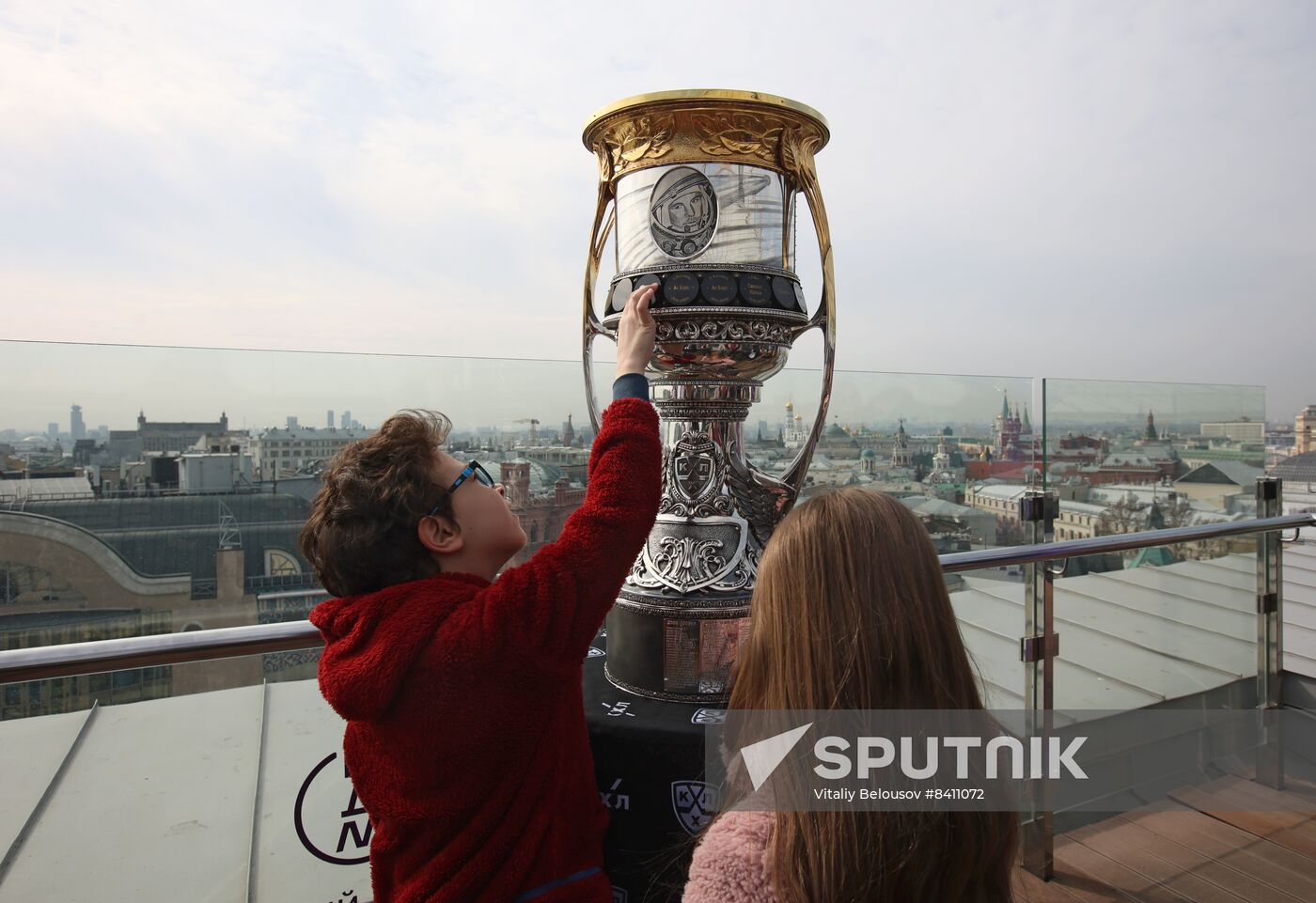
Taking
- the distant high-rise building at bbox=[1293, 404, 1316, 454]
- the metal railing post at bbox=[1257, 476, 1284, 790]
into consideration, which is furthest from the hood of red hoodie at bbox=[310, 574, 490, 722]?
A: the distant high-rise building at bbox=[1293, 404, 1316, 454]

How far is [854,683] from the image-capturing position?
877mm

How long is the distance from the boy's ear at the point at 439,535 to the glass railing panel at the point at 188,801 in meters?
0.61

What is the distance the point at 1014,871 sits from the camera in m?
1.01

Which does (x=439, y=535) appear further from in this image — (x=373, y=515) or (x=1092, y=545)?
(x=1092, y=545)

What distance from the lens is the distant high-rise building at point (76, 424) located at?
2314mm

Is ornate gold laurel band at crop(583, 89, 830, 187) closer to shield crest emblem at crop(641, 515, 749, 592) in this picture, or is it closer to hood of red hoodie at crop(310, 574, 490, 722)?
shield crest emblem at crop(641, 515, 749, 592)

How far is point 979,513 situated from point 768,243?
2.03 m

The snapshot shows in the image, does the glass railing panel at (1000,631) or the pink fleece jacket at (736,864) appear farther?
the glass railing panel at (1000,631)

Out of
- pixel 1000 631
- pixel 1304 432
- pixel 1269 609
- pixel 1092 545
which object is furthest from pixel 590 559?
pixel 1304 432

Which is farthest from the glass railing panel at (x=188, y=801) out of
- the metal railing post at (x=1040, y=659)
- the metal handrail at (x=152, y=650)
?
the metal railing post at (x=1040, y=659)

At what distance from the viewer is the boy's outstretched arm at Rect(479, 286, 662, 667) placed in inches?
37.4

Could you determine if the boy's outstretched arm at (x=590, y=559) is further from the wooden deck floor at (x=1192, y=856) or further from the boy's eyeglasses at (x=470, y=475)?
the wooden deck floor at (x=1192, y=856)

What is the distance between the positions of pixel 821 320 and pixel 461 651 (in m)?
1.06

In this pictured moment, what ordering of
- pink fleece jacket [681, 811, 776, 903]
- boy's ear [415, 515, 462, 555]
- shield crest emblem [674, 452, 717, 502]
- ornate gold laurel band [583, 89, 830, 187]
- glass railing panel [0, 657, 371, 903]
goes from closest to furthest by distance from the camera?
pink fleece jacket [681, 811, 776, 903], boy's ear [415, 515, 462, 555], glass railing panel [0, 657, 371, 903], ornate gold laurel band [583, 89, 830, 187], shield crest emblem [674, 452, 717, 502]
